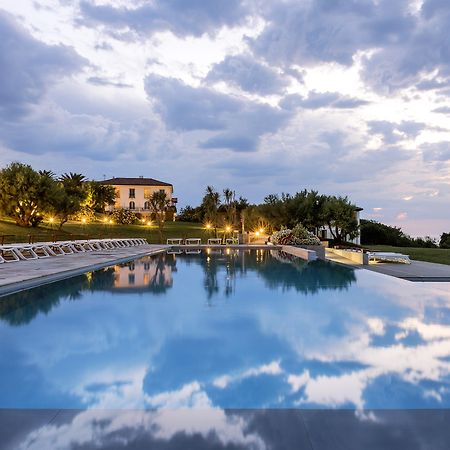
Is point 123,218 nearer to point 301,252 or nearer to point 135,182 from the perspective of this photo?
point 135,182

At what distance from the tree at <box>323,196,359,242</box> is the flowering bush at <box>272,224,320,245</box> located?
19.9 feet

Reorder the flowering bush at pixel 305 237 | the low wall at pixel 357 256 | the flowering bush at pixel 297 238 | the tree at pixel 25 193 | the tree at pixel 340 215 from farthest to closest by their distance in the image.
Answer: the tree at pixel 25 193 < the tree at pixel 340 215 < the flowering bush at pixel 297 238 < the flowering bush at pixel 305 237 < the low wall at pixel 357 256

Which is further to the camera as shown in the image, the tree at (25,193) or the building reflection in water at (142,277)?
the tree at (25,193)

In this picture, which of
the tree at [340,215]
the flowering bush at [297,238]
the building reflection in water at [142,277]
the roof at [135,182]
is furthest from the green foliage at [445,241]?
the roof at [135,182]

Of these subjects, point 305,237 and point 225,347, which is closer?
point 225,347

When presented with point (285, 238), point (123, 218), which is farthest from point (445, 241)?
point (123, 218)

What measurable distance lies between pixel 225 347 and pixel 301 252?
15062mm

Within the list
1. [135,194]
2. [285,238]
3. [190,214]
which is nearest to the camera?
[285,238]

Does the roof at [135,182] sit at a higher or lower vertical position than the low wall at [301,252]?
higher

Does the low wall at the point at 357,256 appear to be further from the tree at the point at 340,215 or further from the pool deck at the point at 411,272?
the tree at the point at 340,215

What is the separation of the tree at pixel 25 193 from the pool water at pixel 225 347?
28.7 meters

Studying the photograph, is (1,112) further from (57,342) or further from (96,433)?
(96,433)

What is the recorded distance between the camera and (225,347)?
5555mm

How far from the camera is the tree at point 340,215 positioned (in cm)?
3034
